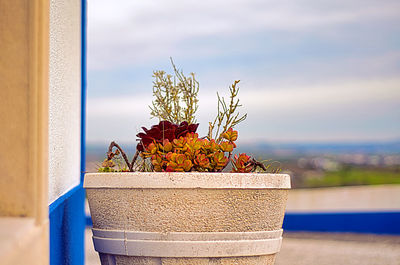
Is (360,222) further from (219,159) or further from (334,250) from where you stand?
(219,159)

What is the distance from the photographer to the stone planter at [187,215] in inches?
52.1

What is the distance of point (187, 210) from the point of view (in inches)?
52.3

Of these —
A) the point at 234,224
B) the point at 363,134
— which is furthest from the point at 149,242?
the point at 363,134

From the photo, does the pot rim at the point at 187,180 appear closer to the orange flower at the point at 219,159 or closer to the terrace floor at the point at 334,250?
the orange flower at the point at 219,159

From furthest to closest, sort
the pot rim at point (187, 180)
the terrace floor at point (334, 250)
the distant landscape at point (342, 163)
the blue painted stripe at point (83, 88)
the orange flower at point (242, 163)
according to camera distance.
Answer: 1. the distant landscape at point (342, 163)
2. the terrace floor at point (334, 250)
3. the blue painted stripe at point (83, 88)
4. the orange flower at point (242, 163)
5. the pot rim at point (187, 180)

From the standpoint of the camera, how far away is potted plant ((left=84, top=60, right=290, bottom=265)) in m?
1.32

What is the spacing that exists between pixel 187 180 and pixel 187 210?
8 centimetres

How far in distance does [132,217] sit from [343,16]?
56.9 feet

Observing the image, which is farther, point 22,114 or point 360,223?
point 360,223

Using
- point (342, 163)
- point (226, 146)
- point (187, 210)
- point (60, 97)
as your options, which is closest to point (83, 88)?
point (60, 97)

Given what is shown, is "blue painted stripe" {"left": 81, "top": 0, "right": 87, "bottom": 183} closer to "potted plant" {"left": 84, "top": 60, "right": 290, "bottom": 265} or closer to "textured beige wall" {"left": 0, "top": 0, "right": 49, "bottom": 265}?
"potted plant" {"left": 84, "top": 60, "right": 290, "bottom": 265}

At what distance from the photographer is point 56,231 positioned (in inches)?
59.8

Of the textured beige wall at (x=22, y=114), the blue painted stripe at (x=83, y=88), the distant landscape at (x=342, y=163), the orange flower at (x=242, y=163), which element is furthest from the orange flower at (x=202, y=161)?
the distant landscape at (x=342, y=163)

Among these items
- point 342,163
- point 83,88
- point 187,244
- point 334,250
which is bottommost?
point 342,163
